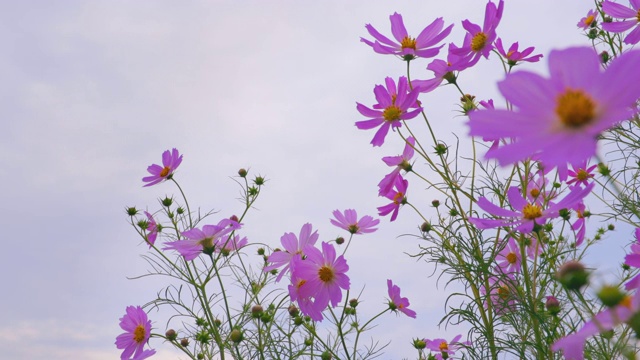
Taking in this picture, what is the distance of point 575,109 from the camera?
0.52 m

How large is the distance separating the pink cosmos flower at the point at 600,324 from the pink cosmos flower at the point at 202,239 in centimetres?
88

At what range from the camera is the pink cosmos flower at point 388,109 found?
4.32 ft

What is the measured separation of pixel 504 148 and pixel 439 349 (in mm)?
1626

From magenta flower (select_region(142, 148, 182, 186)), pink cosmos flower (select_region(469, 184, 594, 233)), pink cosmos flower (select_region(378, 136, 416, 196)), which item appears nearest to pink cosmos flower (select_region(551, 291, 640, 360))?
pink cosmos flower (select_region(469, 184, 594, 233))

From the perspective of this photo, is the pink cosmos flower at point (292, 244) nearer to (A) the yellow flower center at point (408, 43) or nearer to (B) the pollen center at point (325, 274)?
(B) the pollen center at point (325, 274)

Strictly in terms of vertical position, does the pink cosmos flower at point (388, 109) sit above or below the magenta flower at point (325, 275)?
above

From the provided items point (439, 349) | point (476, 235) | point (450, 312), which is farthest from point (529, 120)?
point (439, 349)

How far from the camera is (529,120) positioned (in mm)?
525

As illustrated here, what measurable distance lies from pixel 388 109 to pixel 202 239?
0.56 meters

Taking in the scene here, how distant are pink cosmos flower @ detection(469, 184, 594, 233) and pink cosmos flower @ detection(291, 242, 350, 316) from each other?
475 mm

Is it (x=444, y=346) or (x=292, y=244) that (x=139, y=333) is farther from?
(x=444, y=346)

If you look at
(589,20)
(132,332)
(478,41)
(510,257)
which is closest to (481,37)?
(478,41)

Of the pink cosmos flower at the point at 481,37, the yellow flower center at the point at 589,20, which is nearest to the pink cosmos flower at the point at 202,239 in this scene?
the pink cosmos flower at the point at 481,37

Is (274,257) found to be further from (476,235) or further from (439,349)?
(439,349)
